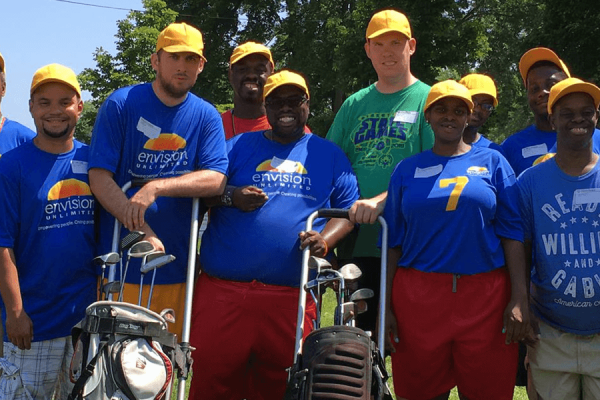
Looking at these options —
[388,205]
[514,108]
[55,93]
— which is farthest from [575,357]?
[514,108]

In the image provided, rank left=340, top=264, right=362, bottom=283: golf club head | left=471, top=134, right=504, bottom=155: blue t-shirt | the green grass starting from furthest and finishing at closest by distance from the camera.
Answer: the green grass, left=471, top=134, right=504, bottom=155: blue t-shirt, left=340, top=264, right=362, bottom=283: golf club head

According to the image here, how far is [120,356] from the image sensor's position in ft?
14.0

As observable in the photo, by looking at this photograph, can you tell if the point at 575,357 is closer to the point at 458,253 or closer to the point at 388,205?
the point at 458,253

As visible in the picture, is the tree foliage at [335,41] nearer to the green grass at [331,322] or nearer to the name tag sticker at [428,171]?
the green grass at [331,322]

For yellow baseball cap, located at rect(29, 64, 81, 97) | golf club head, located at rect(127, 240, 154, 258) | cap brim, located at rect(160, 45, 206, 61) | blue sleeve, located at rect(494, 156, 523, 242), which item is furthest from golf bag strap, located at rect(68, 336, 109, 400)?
blue sleeve, located at rect(494, 156, 523, 242)

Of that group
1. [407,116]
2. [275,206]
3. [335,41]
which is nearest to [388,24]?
[407,116]

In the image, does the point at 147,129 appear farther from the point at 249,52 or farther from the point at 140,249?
the point at 249,52

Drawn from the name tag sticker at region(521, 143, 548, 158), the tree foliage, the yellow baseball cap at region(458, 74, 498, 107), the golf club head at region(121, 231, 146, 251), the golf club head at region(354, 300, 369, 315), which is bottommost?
the golf club head at region(354, 300, 369, 315)

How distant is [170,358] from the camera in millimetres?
4598

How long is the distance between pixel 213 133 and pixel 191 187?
44 cm

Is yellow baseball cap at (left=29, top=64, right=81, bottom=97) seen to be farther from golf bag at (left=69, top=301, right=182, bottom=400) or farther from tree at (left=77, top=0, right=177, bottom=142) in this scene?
tree at (left=77, top=0, right=177, bottom=142)

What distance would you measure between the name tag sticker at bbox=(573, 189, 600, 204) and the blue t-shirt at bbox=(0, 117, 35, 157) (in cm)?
375

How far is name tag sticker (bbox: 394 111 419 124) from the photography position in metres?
5.87

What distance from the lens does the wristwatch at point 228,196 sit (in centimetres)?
551
